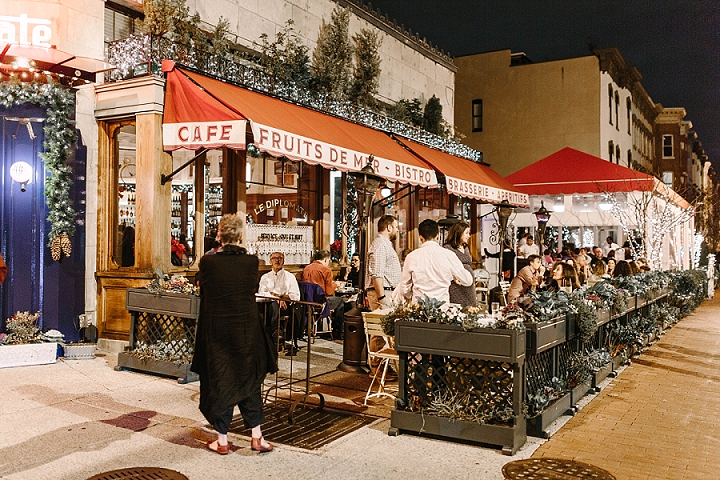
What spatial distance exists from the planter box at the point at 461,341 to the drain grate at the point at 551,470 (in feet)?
2.77

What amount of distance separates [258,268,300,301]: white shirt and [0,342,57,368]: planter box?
10.2 feet

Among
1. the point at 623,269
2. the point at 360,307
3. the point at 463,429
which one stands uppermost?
the point at 623,269

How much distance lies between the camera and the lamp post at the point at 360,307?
8.61 metres

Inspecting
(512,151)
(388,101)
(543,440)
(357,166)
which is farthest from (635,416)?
(512,151)

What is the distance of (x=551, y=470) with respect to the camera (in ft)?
17.1

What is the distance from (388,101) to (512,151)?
17.5 metres

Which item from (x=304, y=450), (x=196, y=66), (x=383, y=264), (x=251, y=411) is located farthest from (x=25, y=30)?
(x=304, y=450)

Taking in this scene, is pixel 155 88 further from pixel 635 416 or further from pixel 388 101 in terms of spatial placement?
pixel 388 101

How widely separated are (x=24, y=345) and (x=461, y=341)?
259 inches

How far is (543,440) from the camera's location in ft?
20.0

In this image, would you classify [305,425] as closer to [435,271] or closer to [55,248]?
[435,271]

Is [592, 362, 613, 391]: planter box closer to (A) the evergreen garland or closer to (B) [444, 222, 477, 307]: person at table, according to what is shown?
(B) [444, 222, 477, 307]: person at table

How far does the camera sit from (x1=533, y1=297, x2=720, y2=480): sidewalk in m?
5.50

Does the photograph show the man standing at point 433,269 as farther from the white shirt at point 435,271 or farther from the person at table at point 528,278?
the person at table at point 528,278
